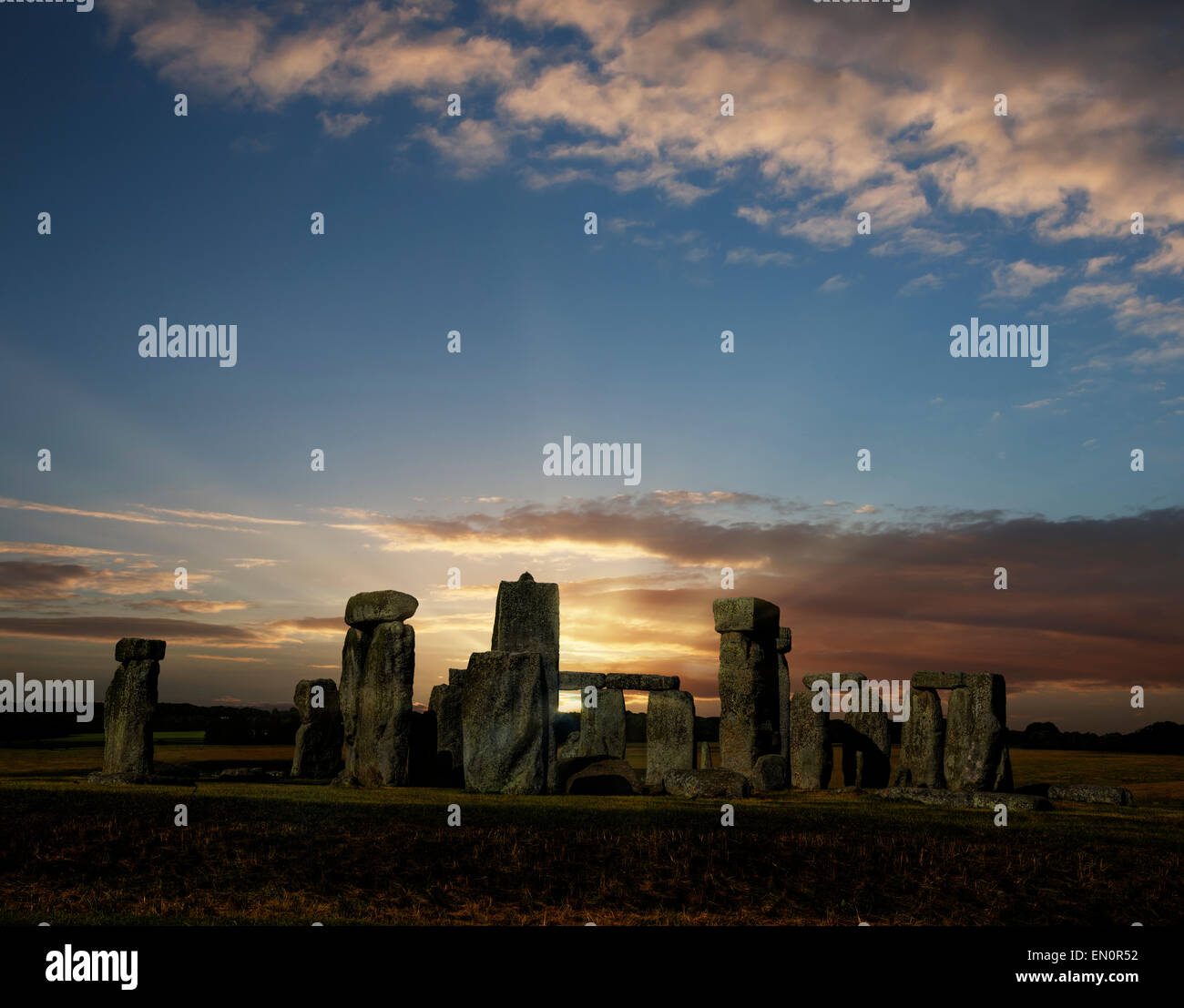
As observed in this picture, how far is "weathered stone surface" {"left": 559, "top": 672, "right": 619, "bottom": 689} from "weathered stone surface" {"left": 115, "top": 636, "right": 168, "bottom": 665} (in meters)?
11.7

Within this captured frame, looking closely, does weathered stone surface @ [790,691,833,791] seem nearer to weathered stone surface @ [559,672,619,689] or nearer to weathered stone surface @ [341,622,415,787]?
weathered stone surface @ [559,672,619,689]

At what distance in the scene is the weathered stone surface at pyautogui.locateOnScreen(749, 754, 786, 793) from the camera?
2073 cm

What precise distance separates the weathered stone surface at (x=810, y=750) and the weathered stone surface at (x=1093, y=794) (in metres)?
4.55

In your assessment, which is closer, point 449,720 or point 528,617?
point 528,617

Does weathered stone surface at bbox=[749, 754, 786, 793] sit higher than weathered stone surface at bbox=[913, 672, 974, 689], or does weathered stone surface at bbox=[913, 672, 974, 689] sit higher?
weathered stone surface at bbox=[913, 672, 974, 689]

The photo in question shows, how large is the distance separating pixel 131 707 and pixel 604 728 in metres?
12.0

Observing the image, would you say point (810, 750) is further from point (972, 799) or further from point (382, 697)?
point (382, 697)

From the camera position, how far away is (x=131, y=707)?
19.5m

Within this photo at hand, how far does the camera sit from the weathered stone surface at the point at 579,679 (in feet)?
94.2

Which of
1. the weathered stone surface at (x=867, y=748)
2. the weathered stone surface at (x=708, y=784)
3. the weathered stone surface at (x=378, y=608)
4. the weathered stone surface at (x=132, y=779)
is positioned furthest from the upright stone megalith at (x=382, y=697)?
the weathered stone surface at (x=867, y=748)

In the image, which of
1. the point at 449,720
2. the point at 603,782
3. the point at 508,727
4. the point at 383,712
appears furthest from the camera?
the point at 449,720

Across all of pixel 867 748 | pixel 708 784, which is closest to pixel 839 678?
pixel 867 748

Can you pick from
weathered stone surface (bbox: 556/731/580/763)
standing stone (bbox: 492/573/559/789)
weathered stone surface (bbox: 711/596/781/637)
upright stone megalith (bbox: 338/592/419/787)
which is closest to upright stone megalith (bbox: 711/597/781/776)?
weathered stone surface (bbox: 711/596/781/637)
